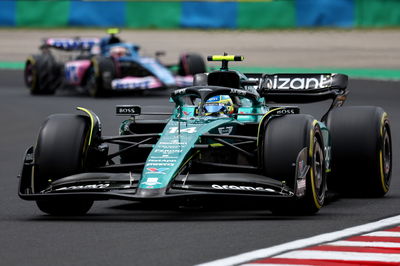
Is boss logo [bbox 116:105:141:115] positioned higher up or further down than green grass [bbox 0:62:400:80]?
higher up

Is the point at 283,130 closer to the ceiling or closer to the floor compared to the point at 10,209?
closer to the ceiling

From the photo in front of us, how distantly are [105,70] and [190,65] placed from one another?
2.10 metres

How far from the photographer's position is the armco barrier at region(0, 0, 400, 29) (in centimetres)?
3216

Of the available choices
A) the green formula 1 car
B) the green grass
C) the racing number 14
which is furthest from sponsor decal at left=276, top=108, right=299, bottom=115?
the green grass

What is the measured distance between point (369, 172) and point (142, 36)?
80.8 ft

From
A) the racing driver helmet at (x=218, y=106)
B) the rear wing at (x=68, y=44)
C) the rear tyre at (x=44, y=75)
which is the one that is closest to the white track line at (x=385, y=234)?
the racing driver helmet at (x=218, y=106)

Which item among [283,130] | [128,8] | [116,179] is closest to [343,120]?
[283,130]

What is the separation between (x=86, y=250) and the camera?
8.16m

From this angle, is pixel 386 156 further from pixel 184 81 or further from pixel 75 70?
pixel 75 70

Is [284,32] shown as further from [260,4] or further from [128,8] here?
[128,8]

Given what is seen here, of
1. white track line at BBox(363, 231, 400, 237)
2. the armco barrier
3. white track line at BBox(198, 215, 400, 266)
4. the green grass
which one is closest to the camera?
white track line at BBox(198, 215, 400, 266)

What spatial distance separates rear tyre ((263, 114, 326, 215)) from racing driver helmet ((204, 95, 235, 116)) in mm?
1166

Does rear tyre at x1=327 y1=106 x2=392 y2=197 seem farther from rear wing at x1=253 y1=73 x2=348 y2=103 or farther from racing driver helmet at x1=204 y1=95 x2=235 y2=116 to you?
rear wing at x1=253 y1=73 x2=348 y2=103

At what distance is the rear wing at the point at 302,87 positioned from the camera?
1287cm
